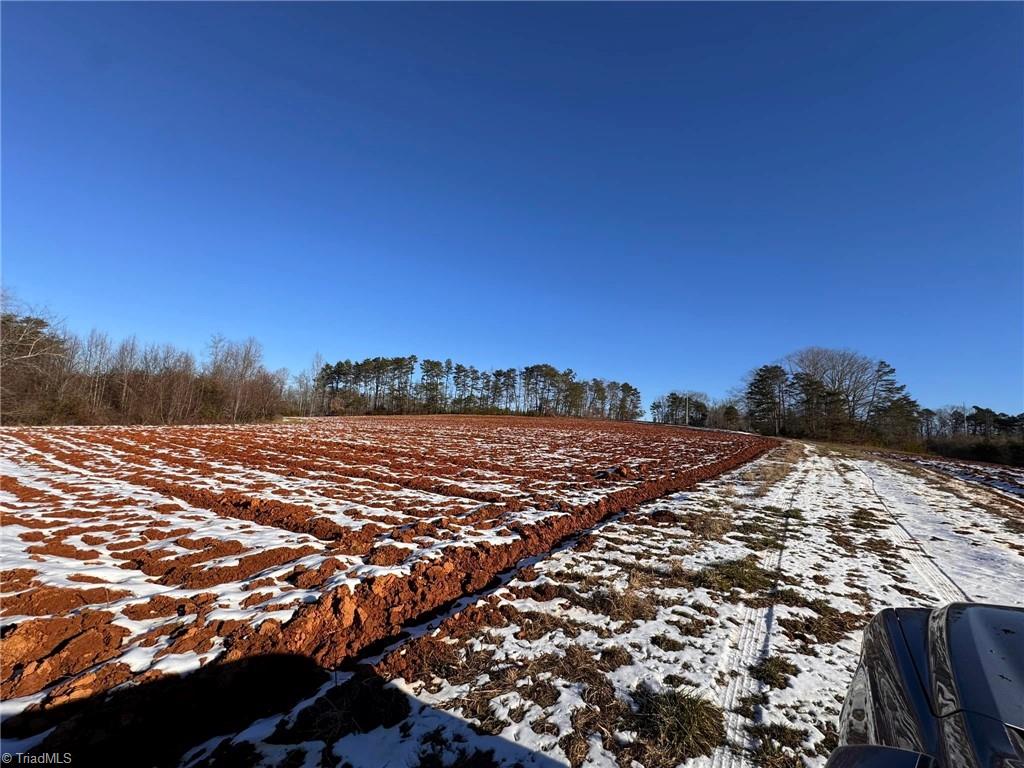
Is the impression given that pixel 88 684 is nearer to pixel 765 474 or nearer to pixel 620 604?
pixel 620 604

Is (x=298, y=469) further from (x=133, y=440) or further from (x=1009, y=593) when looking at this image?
(x=1009, y=593)

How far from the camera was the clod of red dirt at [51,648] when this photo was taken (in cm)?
311

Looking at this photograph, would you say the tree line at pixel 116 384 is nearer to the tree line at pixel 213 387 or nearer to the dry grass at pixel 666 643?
the tree line at pixel 213 387

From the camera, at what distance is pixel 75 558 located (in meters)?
5.30

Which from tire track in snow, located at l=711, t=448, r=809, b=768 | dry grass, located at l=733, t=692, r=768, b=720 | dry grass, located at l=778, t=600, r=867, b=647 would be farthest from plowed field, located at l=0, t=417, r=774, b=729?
dry grass, located at l=778, t=600, r=867, b=647

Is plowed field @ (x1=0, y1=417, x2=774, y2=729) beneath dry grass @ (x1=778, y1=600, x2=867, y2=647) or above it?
beneath

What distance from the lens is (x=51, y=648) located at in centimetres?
345

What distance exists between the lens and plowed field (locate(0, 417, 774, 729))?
3547mm

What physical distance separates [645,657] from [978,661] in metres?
2.63

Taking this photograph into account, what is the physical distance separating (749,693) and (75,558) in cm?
827

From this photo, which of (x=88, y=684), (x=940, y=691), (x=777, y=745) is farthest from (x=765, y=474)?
(x=88, y=684)

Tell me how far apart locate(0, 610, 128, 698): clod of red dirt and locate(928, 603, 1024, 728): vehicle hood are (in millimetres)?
5681

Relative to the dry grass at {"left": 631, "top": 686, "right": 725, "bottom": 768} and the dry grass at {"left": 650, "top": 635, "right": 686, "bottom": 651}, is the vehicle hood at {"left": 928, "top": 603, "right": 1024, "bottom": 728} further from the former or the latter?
the dry grass at {"left": 650, "top": 635, "right": 686, "bottom": 651}

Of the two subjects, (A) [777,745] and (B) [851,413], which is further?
(B) [851,413]
